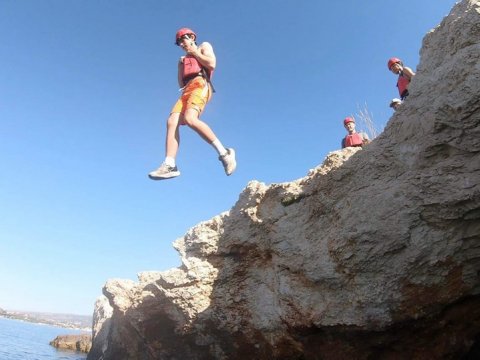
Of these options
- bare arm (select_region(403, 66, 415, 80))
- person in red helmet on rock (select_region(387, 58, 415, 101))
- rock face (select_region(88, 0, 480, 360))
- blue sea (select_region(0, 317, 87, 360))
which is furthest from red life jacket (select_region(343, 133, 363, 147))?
blue sea (select_region(0, 317, 87, 360))

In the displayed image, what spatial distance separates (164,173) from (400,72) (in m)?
5.74

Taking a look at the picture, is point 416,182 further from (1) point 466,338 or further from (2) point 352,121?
(2) point 352,121

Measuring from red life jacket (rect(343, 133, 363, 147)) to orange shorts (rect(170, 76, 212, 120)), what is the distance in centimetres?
420

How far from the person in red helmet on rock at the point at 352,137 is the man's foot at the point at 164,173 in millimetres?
4868

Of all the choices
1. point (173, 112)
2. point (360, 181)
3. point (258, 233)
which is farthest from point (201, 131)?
point (360, 181)

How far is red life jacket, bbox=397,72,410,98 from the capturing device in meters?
8.54

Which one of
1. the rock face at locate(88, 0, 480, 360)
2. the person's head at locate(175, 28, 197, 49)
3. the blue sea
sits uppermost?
the person's head at locate(175, 28, 197, 49)

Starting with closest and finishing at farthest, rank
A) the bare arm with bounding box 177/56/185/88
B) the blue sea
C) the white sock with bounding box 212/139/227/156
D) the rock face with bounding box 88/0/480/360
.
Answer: the rock face with bounding box 88/0/480/360, the white sock with bounding box 212/139/227/156, the bare arm with bounding box 177/56/185/88, the blue sea

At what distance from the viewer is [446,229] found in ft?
16.9

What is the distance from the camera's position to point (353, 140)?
958 cm

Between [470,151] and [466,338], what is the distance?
2.91 m

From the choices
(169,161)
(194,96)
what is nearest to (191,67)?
(194,96)

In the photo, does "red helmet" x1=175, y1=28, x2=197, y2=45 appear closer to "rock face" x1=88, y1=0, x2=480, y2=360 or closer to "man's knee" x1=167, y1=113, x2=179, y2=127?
"man's knee" x1=167, y1=113, x2=179, y2=127

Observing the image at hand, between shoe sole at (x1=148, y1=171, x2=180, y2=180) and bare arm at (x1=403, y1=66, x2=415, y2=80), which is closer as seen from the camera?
shoe sole at (x1=148, y1=171, x2=180, y2=180)
